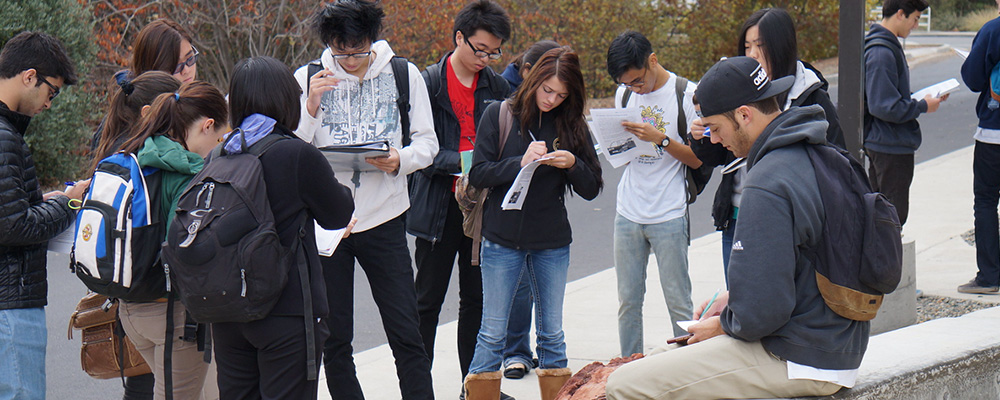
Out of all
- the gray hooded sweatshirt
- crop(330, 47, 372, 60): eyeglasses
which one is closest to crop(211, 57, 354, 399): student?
crop(330, 47, 372, 60): eyeglasses

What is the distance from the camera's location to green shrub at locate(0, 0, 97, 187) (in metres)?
10.5

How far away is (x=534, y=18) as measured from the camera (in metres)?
18.5

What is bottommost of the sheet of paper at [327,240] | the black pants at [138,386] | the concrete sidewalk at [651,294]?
the concrete sidewalk at [651,294]

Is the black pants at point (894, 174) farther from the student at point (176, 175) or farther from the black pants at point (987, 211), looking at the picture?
the student at point (176, 175)

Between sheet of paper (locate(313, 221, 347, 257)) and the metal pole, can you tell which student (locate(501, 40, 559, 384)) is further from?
the metal pole

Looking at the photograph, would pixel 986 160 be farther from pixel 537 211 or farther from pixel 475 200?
pixel 475 200

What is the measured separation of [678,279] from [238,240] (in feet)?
8.11

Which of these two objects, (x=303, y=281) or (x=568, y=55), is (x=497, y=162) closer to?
(x=568, y=55)

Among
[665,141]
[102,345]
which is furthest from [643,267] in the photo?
[102,345]

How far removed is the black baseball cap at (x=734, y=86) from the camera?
3.13m

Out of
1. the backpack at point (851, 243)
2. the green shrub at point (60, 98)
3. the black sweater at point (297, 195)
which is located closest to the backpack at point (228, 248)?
the black sweater at point (297, 195)

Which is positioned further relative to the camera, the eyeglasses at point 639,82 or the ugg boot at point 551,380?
the eyeglasses at point 639,82

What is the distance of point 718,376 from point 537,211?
149cm

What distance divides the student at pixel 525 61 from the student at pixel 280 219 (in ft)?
6.33
